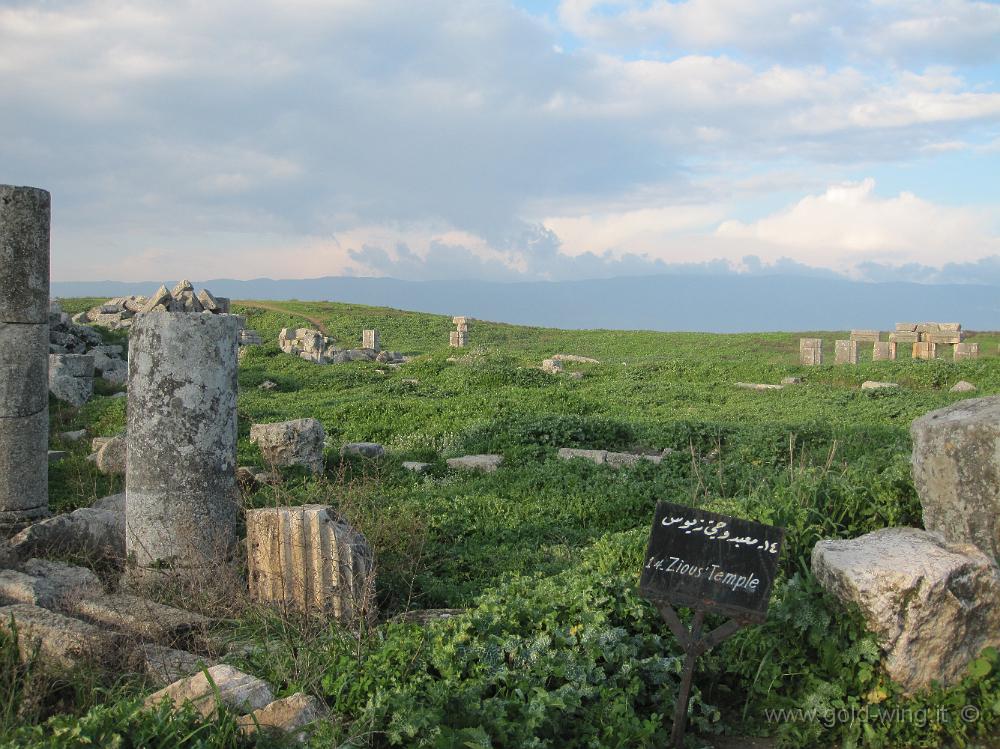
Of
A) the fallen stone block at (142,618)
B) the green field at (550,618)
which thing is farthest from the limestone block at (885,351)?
the fallen stone block at (142,618)

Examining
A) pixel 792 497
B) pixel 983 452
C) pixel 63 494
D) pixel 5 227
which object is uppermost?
pixel 5 227

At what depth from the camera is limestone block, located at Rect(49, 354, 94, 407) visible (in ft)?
57.2

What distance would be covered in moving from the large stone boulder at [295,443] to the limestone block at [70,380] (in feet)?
24.3

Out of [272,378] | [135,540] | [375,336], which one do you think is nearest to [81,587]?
[135,540]

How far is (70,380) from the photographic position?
17.6 metres

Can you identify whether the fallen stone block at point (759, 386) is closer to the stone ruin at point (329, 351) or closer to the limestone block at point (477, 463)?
the limestone block at point (477, 463)

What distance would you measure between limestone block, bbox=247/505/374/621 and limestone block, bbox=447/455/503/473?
493 centimetres

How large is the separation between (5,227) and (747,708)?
8531 millimetres

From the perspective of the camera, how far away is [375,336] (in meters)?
34.4

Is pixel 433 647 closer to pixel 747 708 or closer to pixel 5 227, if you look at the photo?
pixel 747 708

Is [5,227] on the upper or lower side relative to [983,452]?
upper

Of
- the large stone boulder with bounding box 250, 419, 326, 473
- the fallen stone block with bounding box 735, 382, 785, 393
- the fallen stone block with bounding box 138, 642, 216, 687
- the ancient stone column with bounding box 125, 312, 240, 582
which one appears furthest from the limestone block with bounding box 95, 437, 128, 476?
the fallen stone block with bounding box 735, 382, 785, 393

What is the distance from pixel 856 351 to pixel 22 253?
2670cm

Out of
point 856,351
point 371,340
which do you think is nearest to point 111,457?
point 371,340
